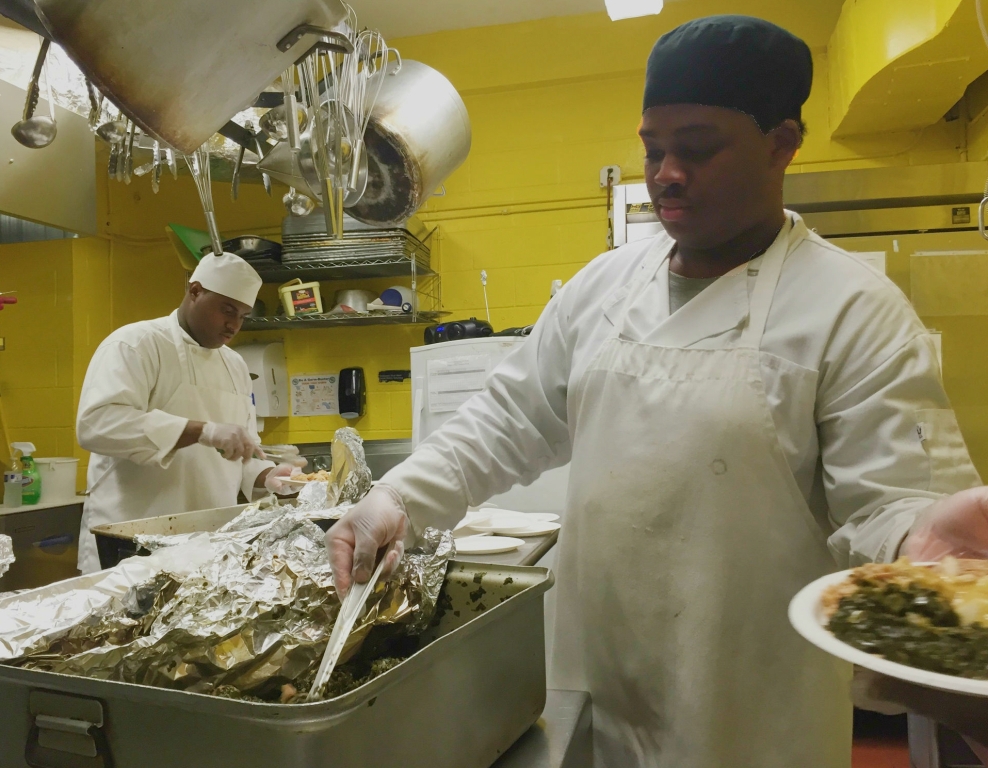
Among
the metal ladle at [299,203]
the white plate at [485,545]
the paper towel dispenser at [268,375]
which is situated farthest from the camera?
the paper towel dispenser at [268,375]

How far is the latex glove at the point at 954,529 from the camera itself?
2.38 ft

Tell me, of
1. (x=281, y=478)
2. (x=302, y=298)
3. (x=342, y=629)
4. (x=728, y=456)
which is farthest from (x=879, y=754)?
(x=302, y=298)

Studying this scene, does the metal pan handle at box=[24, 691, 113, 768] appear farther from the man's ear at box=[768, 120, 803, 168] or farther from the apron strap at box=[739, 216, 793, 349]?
the man's ear at box=[768, 120, 803, 168]

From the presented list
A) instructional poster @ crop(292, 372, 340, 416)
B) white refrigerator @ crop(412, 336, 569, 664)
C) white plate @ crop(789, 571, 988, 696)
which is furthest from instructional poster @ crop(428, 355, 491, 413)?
white plate @ crop(789, 571, 988, 696)

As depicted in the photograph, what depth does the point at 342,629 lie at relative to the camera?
2.32 ft

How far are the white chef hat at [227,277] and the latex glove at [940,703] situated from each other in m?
2.31

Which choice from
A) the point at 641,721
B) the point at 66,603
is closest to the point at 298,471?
the point at 66,603

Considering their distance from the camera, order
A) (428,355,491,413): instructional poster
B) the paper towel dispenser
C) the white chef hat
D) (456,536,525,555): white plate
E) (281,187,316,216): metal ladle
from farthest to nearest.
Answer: the paper towel dispenser → (428,355,491,413): instructional poster → the white chef hat → (281,187,316,216): metal ladle → (456,536,525,555): white plate

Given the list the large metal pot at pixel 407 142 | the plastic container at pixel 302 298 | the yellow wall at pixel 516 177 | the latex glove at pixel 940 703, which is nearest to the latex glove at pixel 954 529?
the latex glove at pixel 940 703

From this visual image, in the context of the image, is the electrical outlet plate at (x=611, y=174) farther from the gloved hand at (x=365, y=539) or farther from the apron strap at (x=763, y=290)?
the gloved hand at (x=365, y=539)

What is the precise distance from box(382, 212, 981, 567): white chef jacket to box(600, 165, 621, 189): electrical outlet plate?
239 centimetres

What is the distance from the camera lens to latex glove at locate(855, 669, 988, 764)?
1.69 feet

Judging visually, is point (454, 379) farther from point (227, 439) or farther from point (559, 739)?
point (559, 739)

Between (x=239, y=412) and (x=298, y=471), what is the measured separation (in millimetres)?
373
